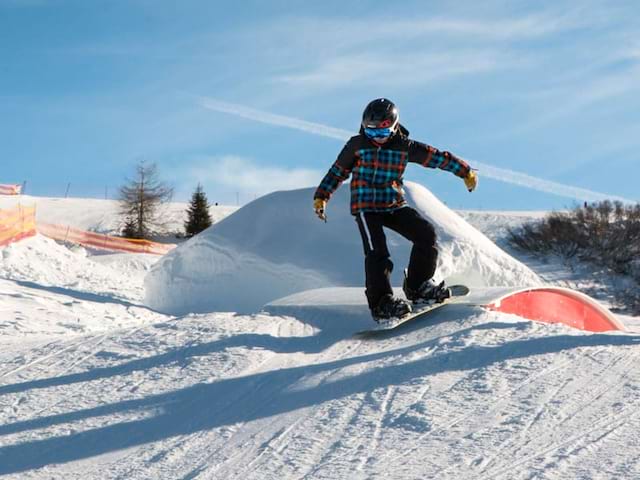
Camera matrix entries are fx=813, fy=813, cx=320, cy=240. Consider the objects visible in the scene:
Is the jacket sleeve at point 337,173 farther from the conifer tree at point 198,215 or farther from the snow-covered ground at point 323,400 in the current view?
the conifer tree at point 198,215

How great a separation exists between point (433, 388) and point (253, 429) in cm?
94

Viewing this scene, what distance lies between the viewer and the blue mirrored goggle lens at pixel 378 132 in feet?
18.6

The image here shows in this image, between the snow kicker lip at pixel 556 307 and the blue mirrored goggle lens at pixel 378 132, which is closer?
the blue mirrored goggle lens at pixel 378 132

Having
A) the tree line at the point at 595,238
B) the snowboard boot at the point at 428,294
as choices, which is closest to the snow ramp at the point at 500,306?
the snowboard boot at the point at 428,294

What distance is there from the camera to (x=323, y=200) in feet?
19.4

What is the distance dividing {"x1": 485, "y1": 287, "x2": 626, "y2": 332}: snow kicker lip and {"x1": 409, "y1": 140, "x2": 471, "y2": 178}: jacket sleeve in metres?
1.00

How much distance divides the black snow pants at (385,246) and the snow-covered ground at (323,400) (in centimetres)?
33

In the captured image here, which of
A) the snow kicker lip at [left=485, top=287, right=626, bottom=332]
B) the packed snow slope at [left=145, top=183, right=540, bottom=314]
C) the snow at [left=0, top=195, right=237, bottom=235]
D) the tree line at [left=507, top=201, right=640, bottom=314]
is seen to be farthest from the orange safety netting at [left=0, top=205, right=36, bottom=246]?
the snow at [left=0, top=195, right=237, bottom=235]

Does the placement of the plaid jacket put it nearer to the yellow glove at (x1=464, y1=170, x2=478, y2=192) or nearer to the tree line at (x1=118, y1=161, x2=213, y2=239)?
the yellow glove at (x1=464, y1=170, x2=478, y2=192)

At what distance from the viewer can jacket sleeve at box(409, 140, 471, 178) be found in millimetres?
5859

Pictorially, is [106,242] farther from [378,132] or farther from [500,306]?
[378,132]

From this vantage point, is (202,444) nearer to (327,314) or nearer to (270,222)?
(327,314)

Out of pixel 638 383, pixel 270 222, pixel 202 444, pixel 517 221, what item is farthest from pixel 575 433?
pixel 517 221

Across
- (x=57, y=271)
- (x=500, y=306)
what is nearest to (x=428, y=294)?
(x=500, y=306)
